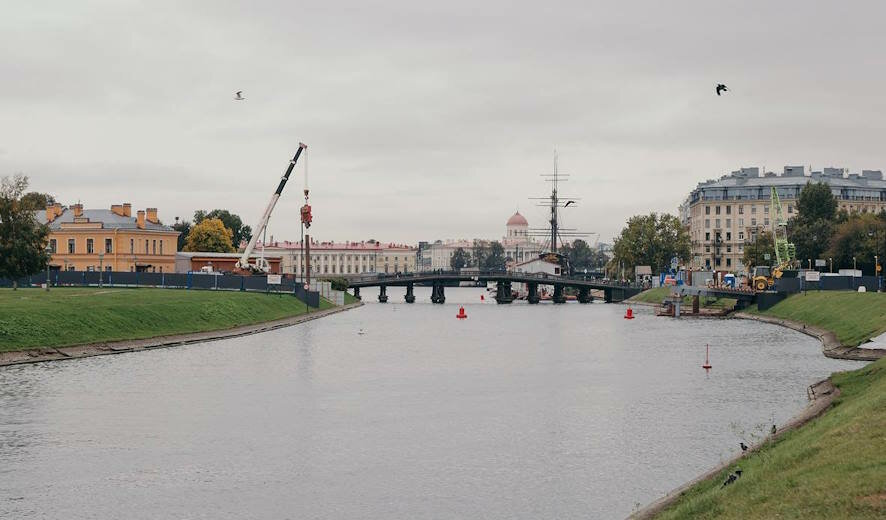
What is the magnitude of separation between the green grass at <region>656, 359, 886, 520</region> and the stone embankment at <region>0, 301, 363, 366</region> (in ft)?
155

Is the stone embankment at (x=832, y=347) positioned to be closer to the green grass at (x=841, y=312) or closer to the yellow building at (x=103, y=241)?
the green grass at (x=841, y=312)

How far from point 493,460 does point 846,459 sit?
14061 mm

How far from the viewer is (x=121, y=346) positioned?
→ 73.8 meters

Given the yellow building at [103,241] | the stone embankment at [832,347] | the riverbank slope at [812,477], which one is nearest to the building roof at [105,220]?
the yellow building at [103,241]

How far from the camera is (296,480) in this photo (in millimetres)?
32312

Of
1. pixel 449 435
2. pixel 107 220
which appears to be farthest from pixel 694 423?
pixel 107 220

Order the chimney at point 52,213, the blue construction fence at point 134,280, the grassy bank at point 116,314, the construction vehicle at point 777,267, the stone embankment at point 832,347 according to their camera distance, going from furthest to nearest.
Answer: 1. the chimney at point 52,213
2. the construction vehicle at point 777,267
3. the blue construction fence at point 134,280
4. the grassy bank at point 116,314
5. the stone embankment at point 832,347

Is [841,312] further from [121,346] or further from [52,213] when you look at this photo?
[52,213]

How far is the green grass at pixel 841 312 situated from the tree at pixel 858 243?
28152 millimetres

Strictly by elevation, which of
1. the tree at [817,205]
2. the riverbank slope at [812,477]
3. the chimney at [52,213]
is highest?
the tree at [817,205]

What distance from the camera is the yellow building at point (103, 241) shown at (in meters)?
141

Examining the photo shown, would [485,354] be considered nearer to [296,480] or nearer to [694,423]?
[694,423]

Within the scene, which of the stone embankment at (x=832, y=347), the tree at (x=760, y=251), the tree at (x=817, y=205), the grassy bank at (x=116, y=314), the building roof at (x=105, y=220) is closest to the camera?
the stone embankment at (x=832, y=347)

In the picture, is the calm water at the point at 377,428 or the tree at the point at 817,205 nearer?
the calm water at the point at 377,428
